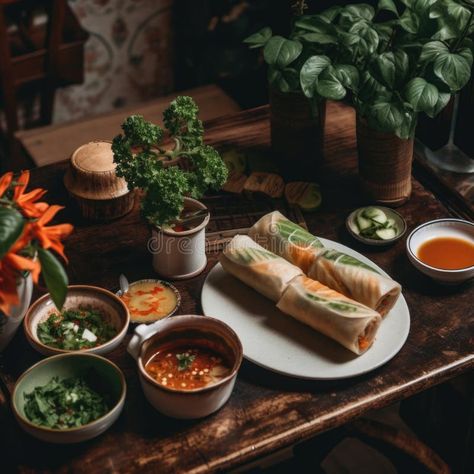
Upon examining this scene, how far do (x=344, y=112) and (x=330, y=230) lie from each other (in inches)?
24.4

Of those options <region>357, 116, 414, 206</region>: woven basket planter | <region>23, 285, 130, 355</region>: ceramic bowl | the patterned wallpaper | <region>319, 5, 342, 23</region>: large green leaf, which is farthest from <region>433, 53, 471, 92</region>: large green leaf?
the patterned wallpaper

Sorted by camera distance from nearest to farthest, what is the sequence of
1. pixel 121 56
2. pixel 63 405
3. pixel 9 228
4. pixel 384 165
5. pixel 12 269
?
1. pixel 9 228
2. pixel 12 269
3. pixel 63 405
4. pixel 384 165
5. pixel 121 56

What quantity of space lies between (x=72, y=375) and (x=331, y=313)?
590mm

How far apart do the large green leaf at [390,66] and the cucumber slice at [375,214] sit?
0.36 m

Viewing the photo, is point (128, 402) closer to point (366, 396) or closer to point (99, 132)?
point (366, 396)

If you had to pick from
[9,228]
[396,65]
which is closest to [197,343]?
[9,228]

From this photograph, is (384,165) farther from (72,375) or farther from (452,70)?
(72,375)

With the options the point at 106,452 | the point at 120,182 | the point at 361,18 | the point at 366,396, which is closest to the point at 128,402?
the point at 106,452

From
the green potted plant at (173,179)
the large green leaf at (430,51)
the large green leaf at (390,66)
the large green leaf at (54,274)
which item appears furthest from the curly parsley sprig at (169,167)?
the large green leaf at (430,51)

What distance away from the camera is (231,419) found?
1733mm

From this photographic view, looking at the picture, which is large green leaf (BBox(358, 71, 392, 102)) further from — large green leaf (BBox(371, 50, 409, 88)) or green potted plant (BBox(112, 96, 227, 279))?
green potted plant (BBox(112, 96, 227, 279))

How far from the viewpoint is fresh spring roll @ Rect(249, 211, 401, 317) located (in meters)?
1.92

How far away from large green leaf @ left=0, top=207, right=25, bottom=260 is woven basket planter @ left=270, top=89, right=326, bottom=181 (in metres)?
1.00

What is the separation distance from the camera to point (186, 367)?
1.79 meters
